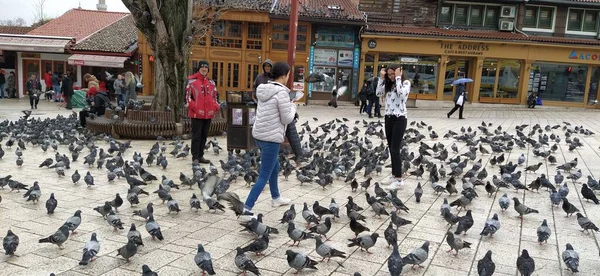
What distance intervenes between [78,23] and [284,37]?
16012mm

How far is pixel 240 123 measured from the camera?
9.54 m

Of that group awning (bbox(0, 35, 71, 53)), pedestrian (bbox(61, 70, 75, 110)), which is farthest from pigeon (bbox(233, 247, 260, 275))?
awning (bbox(0, 35, 71, 53))

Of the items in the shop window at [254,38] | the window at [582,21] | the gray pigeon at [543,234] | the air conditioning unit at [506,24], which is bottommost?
the gray pigeon at [543,234]

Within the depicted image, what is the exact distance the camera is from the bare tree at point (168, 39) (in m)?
11.6

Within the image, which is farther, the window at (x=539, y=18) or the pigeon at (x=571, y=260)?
the window at (x=539, y=18)

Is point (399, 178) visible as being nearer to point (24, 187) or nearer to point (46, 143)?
point (24, 187)

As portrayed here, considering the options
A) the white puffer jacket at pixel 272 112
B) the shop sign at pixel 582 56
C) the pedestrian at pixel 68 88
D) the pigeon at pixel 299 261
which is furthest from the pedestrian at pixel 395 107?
the shop sign at pixel 582 56

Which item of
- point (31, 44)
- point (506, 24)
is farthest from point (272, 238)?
point (31, 44)

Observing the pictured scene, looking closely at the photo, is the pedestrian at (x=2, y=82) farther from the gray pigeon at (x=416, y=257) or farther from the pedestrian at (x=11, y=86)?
the gray pigeon at (x=416, y=257)

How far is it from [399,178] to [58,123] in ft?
35.5

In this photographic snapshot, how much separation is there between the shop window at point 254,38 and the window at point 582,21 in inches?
732

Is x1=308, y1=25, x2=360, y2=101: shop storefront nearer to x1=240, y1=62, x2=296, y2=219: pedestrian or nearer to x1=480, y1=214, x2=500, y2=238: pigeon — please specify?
x1=240, y1=62, x2=296, y2=219: pedestrian

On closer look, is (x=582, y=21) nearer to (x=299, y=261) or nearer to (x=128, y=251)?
(x=299, y=261)

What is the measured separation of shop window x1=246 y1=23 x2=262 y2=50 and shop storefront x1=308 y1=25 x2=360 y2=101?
304 cm
